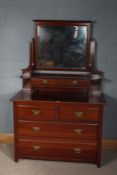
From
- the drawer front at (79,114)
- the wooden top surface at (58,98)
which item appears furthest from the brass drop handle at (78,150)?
the wooden top surface at (58,98)

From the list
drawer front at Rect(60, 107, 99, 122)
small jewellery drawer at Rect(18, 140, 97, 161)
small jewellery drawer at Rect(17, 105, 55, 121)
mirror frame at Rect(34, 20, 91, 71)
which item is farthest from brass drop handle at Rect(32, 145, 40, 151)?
mirror frame at Rect(34, 20, 91, 71)

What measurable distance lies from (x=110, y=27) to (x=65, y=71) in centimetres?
75

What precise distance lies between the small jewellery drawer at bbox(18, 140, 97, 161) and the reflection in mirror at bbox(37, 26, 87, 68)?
0.93 meters

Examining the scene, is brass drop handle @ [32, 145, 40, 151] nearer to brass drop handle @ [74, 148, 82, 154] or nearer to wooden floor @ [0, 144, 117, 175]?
wooden floor @ [0, 144, 117, 175]

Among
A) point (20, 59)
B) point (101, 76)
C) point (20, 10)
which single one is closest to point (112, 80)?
point (101, 76)

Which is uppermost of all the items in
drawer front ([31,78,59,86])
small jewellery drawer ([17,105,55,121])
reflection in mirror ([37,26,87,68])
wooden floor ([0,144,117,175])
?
reflection in mirror ([37,26,87,68])

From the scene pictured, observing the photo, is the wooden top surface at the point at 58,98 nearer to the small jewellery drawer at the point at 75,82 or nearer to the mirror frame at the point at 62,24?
the small jewellery drawer at the point at 75,82

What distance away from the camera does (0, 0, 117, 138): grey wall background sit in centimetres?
306

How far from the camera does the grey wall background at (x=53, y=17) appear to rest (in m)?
3.06

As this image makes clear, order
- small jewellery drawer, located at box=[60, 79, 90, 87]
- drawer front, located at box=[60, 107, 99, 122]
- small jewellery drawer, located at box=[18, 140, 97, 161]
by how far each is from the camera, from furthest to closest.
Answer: small jewellery drawer, located at box=[60, 79, 90, 87] < small jewellery drawer, located at box=[18, 140, 97, 161] < drawer front, located at box=[60, 107, 99, 122]

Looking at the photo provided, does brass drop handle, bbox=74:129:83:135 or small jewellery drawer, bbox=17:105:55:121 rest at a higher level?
small jewellery drawer, bbox=17:105:55:121

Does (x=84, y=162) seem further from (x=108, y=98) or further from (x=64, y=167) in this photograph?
(x=108, y=98)

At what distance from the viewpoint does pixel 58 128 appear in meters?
2.84

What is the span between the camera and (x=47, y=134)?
9.41 ft
